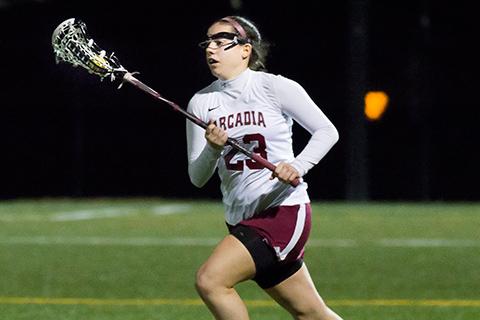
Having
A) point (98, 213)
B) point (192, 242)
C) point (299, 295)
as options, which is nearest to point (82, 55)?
point (299, 295)

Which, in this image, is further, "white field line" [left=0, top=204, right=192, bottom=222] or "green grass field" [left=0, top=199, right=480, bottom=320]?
"white field line" [left=0, top=204, right=192, bottom=222]

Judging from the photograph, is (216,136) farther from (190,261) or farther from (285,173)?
(190,261)

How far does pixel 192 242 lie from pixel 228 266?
31.8 ft

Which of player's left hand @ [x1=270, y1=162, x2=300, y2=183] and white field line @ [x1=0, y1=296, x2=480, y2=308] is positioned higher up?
player's left hand @ [x1=270, y1=162, x2=300, y2=183]

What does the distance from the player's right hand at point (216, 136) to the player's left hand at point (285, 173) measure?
1.00 ft

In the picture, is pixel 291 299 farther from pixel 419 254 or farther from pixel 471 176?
pixel 471 176

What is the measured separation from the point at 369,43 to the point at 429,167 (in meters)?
A: 2.63

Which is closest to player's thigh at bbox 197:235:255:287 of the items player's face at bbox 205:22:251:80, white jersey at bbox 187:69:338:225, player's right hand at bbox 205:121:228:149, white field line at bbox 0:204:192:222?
white jersey at bbox 187:69:338:225

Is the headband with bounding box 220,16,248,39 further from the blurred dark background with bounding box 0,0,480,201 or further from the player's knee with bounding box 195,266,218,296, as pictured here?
the blurred dark background with bounding box 0,0,480,201

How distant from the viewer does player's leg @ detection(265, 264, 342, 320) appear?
7160 millimetres

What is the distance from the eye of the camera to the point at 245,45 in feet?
24.3

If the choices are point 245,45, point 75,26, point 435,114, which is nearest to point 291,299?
point 245,45

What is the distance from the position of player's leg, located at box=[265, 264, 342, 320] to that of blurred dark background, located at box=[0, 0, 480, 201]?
17.8 metres

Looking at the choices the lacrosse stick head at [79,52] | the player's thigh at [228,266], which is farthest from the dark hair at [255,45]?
the player's thigh at [228,266]
